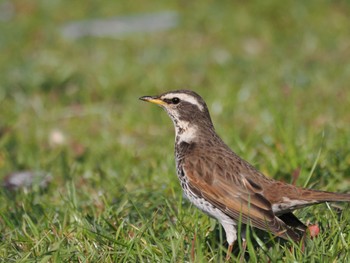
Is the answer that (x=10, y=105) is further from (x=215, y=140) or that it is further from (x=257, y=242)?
(x=257, y=242)

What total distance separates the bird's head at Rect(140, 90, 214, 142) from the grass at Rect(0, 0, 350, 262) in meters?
0.64

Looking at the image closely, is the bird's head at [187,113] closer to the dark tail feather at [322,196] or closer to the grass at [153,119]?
the grass at [153,119]

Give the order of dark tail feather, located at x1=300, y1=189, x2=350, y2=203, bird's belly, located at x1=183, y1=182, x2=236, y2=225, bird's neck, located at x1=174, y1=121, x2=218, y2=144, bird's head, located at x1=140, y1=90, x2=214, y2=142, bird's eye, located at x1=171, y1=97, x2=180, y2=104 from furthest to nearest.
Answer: bird's eye, located at x1=171, y1=97, x2=180, y2=104 < bird's head, located at x1=140, y1=90, x2=214, y2=142 < bird's neck, located at x1=174, y1=121, x2=218, y2=144 < bird's belly, located at x1=183, y1=182, x2=236, y2=225 < dark tail feather, located at x1=300, y1=189, x2=350, y2=203

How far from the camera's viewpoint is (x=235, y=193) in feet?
21.1

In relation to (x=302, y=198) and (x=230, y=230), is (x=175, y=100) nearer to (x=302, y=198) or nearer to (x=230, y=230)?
(x=230, y=230)

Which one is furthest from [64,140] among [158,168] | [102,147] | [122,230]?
[122,230]

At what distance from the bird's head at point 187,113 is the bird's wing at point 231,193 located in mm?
515

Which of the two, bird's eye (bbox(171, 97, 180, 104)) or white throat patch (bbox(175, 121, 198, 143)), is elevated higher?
bird's eye (bbox(171, 97, 180, 104))

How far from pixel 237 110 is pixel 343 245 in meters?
5.71

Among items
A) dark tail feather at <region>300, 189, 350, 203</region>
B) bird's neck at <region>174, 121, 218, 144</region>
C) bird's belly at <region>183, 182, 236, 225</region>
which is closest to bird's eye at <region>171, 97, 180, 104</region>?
bird's neck at <region>174, 121, 218, 144</region>

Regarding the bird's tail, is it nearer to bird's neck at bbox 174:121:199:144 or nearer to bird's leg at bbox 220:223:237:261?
bird's leg at bbox 220:223:237:261

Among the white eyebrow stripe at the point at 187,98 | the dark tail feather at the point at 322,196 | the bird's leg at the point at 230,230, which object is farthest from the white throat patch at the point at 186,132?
the dark tail feather at the point at 322,196

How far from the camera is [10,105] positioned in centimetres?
1220

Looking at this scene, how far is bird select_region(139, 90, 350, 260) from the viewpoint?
6.12 meters
